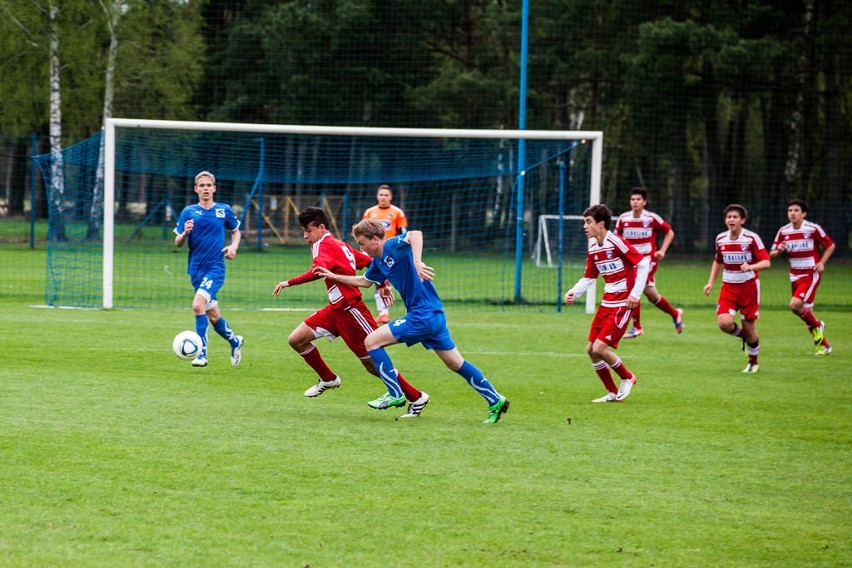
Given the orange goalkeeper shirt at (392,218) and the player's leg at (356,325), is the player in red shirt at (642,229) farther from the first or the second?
the player's leg at (356,325)

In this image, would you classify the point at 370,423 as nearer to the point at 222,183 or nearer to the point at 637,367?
the point at 637,367

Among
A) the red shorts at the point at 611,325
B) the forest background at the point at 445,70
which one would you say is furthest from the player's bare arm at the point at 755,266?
the forest background at the point at 445,70

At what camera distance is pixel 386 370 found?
8.29 metres

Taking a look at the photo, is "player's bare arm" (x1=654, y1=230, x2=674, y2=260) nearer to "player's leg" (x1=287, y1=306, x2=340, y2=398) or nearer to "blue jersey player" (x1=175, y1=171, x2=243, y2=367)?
"blue jersey player" (x1=175, y1=171, x2=243, y2=367)

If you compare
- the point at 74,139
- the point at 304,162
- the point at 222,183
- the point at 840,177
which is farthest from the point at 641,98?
the point at 74,139

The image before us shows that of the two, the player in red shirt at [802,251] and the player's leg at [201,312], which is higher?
the player in red shirt at [802,251]

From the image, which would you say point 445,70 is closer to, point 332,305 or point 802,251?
point 802,251

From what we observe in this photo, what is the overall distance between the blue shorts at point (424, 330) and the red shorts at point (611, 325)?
1853mm

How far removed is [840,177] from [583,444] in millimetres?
29737

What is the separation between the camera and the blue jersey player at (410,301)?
8.00 meters

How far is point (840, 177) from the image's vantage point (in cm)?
3428

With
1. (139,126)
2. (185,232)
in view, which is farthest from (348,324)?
(139,126)

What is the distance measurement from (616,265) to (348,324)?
2.49 metres

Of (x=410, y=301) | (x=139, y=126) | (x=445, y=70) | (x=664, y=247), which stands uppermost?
(x=445, y=70)
